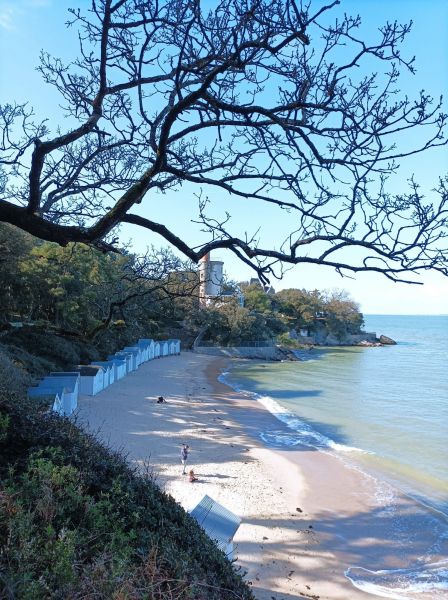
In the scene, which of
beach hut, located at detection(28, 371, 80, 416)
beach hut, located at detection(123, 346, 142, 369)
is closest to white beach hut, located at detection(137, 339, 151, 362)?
beach hut, located at detection(123, 346, 142, 369)

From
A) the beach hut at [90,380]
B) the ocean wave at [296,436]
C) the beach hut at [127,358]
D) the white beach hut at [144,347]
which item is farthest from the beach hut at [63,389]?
the white beach hut at [144,347]

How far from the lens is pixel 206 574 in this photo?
3.52 m

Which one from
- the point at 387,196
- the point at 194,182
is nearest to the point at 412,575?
the point at 387,196

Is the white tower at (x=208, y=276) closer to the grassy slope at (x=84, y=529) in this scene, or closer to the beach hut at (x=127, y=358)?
the grassy slope at (x=84, y=529)

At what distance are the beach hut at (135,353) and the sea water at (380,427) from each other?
19.8ft

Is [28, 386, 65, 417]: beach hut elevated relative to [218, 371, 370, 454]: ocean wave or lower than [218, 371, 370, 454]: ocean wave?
elevated

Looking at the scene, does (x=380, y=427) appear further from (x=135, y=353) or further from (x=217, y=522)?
(x=135, y=353)

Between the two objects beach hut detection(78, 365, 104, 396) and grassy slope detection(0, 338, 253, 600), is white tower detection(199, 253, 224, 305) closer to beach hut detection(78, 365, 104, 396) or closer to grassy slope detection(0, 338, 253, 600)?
grassy slope detection(0, 338, 253, 600)

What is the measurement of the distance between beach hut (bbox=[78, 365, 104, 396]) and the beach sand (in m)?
0.39

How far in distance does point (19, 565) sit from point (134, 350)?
30123 mm

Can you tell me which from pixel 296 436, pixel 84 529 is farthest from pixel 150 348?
pixel 84 529

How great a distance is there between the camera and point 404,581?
7.57m

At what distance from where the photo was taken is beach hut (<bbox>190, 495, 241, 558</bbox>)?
6.00m

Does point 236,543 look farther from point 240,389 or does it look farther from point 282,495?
point 240,389
